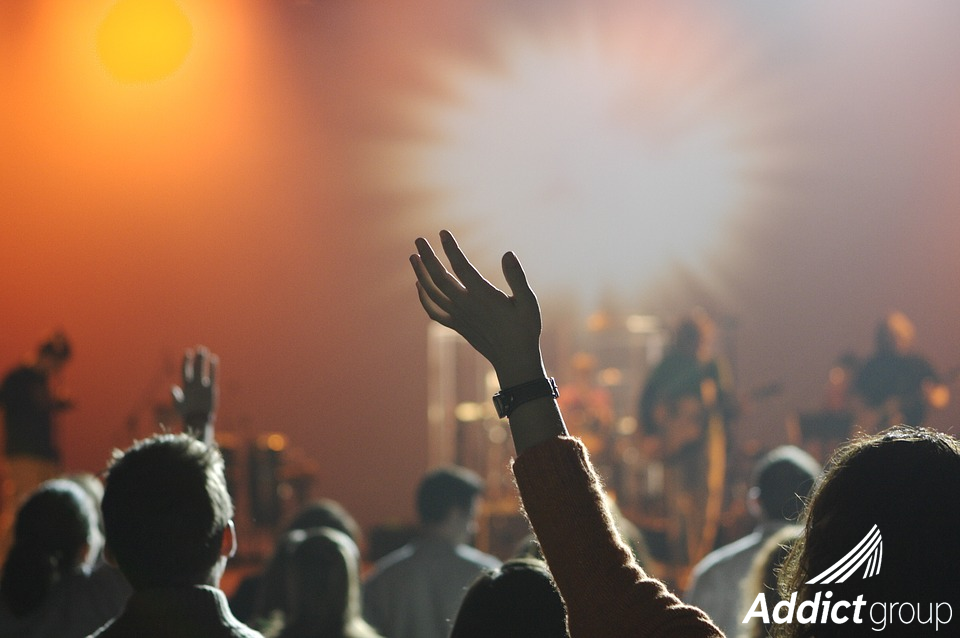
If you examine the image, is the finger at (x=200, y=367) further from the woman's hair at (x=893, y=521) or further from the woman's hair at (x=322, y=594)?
the woman's hair at (x=893, y=521)

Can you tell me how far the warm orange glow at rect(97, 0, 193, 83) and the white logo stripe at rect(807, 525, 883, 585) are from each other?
1017 centimetres

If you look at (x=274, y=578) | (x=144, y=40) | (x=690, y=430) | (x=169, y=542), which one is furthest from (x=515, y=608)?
(x=144, y=40)

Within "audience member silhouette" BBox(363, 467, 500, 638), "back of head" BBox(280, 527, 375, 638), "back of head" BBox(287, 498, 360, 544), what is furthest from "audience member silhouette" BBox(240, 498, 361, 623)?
"audience member silhouette" BBox(363, 467, 500, 638)

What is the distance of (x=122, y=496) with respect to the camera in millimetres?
1678

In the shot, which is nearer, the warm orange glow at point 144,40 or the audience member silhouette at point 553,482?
the audience member silhouette at point 553,482

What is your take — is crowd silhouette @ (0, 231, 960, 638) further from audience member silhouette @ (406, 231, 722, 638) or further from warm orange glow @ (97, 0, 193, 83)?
warm orange glow @ (97, 0, 193, 83)

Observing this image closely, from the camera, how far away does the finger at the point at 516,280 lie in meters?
1.13

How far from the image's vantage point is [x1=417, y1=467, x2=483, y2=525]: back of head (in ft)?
13.5

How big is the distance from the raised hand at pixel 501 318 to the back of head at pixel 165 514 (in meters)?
0.71

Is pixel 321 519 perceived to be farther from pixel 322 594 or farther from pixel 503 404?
pixel 503 404

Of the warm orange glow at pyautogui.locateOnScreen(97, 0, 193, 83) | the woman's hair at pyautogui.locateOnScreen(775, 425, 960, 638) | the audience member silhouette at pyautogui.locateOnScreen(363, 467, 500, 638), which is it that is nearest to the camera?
the woman's hair at pyautogui.locateOnScreen(775, 425, 960, 638)

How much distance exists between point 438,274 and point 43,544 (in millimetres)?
1930

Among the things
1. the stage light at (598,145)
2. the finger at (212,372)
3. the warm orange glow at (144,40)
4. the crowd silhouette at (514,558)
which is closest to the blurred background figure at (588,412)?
the stage light at (598,145)

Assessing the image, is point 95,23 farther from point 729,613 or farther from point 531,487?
point 531,487
